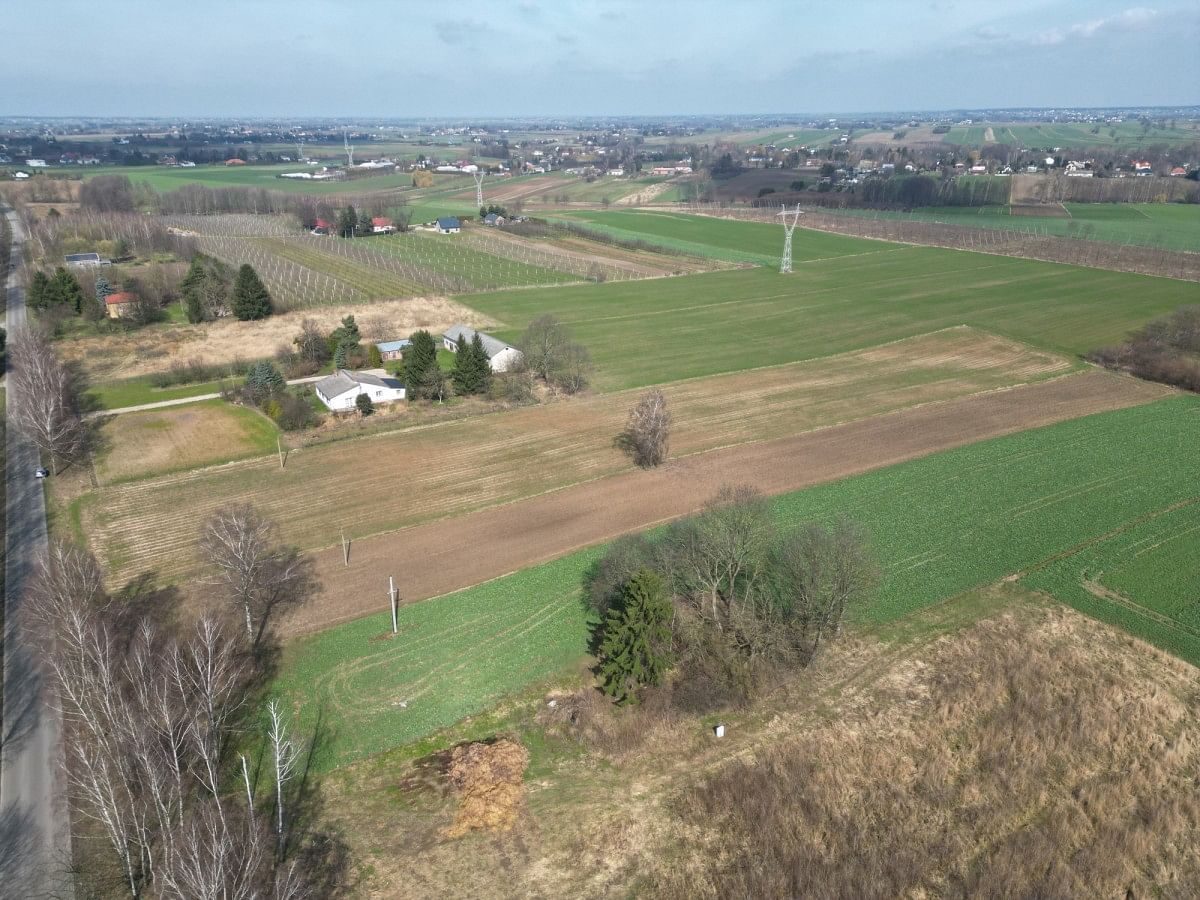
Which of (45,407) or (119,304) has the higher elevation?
(45,407)

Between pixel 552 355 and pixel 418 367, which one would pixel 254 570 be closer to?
pixel 418 367

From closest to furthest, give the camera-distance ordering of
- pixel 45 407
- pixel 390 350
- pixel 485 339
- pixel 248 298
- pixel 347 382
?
pixel 45 407
pixel 347 382
pixel 390 350
pixel 485 339
pixel 248 298

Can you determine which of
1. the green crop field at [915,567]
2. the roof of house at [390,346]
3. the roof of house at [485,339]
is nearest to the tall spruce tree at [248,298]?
the roof of house at [390,346]

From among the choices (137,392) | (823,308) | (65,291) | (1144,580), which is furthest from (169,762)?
(823,308)

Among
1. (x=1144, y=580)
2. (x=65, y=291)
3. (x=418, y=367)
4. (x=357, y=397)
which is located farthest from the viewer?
(x=65, y=291)

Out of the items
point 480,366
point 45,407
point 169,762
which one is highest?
point 45,407

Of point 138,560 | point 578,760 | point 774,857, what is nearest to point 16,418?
point 138,560

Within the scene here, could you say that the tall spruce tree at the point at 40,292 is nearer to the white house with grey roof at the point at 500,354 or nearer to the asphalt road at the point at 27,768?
the white house with grey roof at the point at 500,354
